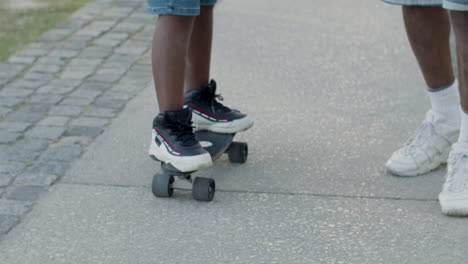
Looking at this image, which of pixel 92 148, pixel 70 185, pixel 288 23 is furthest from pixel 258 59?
pixel 70 185

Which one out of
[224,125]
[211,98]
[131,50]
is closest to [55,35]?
[131,50]

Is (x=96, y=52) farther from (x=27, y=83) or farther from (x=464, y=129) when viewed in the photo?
(x=464, y=129)

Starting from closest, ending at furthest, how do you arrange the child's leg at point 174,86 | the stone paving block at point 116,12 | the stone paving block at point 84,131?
the child's leg at point 174,86 < the stone paving block at point 84,131 < the stone paving block at point 116,12

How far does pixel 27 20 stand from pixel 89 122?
220 centimetres

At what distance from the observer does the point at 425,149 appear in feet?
12.0

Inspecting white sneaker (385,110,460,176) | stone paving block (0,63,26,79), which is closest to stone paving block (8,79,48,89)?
stone paving block (0,63,26,79)

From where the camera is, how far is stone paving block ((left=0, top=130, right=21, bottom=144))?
404cm

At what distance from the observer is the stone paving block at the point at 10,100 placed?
4.55 m

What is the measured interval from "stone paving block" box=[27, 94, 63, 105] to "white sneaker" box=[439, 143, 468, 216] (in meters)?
2.31

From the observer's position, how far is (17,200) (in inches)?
134

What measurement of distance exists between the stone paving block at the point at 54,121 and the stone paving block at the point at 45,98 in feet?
0.81

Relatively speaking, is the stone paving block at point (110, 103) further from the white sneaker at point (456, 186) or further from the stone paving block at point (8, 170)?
the white sneaker at point (456, 186)

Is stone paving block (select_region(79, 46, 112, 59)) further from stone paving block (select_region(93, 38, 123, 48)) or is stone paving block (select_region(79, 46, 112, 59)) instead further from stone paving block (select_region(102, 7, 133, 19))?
stone paving block (select_region(102, 7, 133, 19))

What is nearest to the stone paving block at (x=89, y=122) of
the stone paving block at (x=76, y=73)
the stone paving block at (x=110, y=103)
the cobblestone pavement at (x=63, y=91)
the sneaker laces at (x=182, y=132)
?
the cobblestone pavement at (x=63, y=91)
